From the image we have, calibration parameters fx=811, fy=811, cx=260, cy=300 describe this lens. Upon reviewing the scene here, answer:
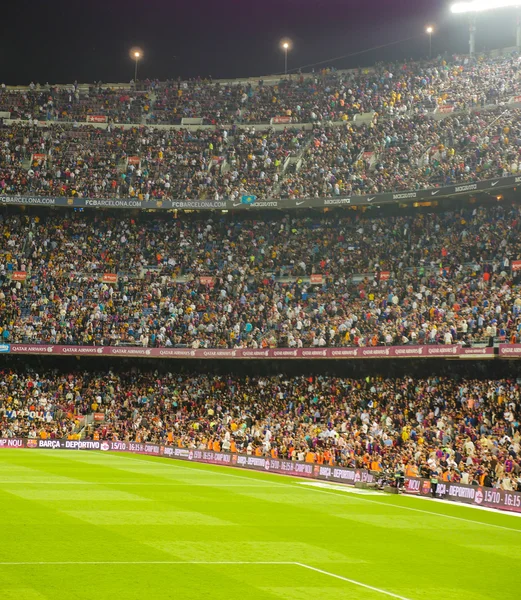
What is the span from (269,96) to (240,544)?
170 feet

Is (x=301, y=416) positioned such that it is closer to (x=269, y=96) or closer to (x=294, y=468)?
(x=294, y=468)

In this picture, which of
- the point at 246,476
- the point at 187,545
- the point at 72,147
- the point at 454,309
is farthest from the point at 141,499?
the point at 72,147

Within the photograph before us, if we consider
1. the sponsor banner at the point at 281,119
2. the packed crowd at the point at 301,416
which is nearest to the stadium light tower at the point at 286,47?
the sponsor banner at the point at 281,119

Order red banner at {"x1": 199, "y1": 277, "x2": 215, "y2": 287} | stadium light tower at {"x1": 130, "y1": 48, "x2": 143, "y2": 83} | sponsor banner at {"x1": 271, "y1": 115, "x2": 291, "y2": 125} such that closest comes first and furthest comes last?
red banner at {"x1": 199, "y1": 277, "x2": 215, "y2": 287} → sponsor banner at {"x1": 271, "y1": 115, "x2": 291, "y2": 125} → stadium light tower at {"x1": 130, "y1": 48, "x2": 143, "y2": 83}

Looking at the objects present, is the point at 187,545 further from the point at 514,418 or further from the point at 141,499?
the point at 514,418

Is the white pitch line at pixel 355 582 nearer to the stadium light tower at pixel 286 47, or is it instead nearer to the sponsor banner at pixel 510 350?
the sponsor banner at pixel 510 350

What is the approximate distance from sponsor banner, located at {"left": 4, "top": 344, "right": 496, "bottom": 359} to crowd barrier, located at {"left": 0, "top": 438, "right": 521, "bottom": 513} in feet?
19.6

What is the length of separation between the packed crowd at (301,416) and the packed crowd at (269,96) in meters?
22.9

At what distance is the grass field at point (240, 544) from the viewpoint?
1320cm

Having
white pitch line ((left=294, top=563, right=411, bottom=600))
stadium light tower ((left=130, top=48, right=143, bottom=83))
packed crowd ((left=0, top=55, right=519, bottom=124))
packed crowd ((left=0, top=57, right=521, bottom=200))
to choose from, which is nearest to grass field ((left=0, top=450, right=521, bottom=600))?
white pitch line ((left=294, top=563, right=411, bottom=600))

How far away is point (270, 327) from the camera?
1903 inches

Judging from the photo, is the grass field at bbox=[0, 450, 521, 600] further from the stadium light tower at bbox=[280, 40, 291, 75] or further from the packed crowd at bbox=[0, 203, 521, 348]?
the stadium light tower at bbox=[280, 40, 291, 75]

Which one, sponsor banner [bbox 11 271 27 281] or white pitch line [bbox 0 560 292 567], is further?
sponsor banner [bbox 11 271 27 281]

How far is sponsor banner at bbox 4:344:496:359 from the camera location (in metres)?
38.1
